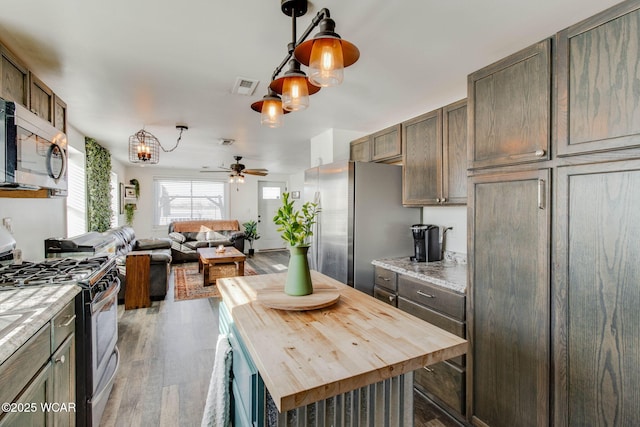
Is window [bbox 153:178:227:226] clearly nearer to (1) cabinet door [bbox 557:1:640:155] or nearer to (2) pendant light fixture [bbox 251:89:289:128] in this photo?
(2) pendant light fixture [bbox 251:89:289:128]

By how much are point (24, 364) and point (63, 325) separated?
0.41m

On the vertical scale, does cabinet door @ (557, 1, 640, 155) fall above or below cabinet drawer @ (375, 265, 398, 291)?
above

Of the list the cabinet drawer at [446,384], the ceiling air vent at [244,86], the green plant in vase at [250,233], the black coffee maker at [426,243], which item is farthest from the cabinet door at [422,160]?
the green plant in vase at [250,233]

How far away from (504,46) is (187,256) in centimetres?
704

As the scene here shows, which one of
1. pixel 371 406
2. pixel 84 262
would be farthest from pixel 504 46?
pixel 84 262

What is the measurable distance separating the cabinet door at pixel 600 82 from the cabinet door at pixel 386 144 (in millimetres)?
1649

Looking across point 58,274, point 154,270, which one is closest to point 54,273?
point 58,274

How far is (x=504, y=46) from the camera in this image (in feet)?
6.29

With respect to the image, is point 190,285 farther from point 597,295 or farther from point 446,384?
point 597,295

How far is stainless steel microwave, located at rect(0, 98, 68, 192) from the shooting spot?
1.57 meters

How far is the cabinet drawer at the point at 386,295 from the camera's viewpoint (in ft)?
8.27

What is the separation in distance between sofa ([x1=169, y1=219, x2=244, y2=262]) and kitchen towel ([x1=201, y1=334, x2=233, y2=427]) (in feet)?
20.1

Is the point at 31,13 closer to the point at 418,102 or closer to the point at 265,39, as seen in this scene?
the point at 265,39

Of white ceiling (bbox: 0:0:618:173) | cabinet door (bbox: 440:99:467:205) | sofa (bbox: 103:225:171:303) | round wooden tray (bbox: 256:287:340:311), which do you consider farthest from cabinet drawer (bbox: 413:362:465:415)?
sofa (bbox: 103:225:171:303)
